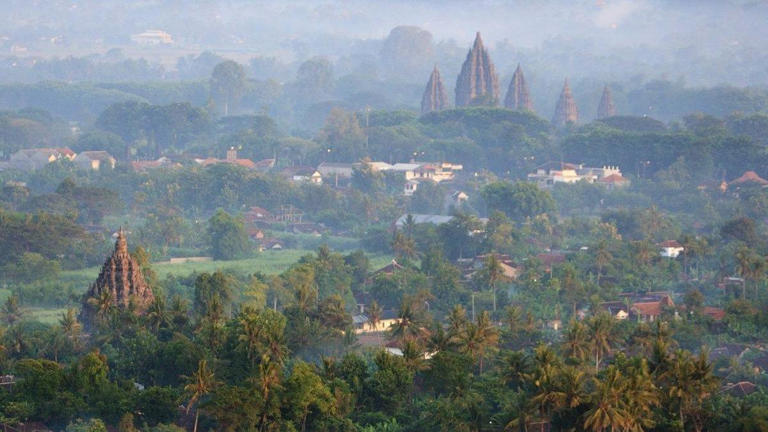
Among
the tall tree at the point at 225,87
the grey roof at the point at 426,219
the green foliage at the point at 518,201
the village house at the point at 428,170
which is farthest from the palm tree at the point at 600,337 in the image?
the tall tree at the point at 225,87

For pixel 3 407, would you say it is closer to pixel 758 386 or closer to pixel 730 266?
pixel 758 386

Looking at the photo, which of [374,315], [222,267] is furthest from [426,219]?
[374,315]

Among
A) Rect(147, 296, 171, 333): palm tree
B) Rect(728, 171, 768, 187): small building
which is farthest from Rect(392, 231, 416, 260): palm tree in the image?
Rect(728, 171, 768, 187): small building

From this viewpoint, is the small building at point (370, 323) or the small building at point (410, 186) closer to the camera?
the small building at point (370, 323)

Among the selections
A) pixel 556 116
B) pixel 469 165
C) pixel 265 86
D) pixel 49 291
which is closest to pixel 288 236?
pixel 49 291

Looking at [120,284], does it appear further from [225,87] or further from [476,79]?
[225,87]

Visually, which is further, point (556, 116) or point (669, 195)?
point (556, 116)

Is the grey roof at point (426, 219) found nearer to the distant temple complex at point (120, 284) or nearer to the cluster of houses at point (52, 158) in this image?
the cluster of houses at point (52, 158)
